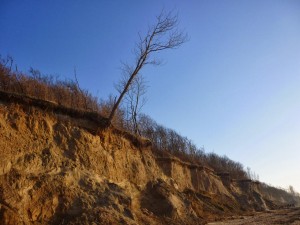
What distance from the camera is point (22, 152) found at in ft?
38.3

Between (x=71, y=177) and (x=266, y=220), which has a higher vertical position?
(x=71, y=177)

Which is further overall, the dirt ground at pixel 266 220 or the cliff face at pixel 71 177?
the dirt ground at pixel 266 220

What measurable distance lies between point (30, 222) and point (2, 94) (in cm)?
558

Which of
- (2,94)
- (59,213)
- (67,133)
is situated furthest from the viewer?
(67,133)

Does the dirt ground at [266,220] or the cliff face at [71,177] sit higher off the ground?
the cliff face at [71,177]

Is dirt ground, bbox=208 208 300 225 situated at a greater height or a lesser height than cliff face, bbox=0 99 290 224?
lesser

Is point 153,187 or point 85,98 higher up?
point 85,98

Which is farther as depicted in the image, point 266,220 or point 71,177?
point 266,220

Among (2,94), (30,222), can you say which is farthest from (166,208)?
(2,94)

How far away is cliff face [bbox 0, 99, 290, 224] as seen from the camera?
10.7m

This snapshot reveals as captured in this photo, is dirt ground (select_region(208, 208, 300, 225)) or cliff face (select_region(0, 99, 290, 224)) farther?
dirt ground (select_region(208, 208, 300, 225))

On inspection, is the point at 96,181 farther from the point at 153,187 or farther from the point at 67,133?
the point at 153,187

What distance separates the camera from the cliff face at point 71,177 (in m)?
10.7

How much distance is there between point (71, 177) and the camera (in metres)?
12.7
